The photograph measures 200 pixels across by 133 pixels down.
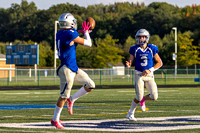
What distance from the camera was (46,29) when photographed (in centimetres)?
9169

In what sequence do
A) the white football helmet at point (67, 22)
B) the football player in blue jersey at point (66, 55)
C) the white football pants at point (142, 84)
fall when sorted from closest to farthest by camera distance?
the football player in blue jersey at point (66, 55) → the white football helmet at point (67, 22) → the white football pants at point (142, 84)

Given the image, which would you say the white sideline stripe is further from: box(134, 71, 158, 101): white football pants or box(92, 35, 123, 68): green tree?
box(92, 35, 123, 68): green tree

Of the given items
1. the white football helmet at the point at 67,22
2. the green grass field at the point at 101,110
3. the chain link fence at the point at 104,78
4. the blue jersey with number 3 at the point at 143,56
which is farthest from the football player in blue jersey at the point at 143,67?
the chain link fence at the point at 104,78

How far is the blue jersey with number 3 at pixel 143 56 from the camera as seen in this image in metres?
8.51

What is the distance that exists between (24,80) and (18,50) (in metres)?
3.13

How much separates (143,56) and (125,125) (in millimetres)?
1754

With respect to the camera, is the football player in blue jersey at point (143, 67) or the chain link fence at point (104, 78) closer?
the football player in blue jersey at point (143, 67)

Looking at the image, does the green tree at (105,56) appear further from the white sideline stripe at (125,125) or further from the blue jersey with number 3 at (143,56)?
the white sideline stripe at (125,125)

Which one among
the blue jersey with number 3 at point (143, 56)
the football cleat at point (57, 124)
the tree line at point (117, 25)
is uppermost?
the tree line at point (117, 25)

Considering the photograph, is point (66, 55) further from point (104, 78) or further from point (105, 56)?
point (105, 56)

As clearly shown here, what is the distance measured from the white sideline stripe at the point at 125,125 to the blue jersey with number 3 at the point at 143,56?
111cm

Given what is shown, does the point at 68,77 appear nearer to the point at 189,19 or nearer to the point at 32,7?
the point at 189,19

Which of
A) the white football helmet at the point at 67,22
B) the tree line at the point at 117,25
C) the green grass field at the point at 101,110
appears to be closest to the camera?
the white football helmet at the point at 67,22

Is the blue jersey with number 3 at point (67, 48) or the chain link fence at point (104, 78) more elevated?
the blue jersey with number 3 at point (67, 48)
